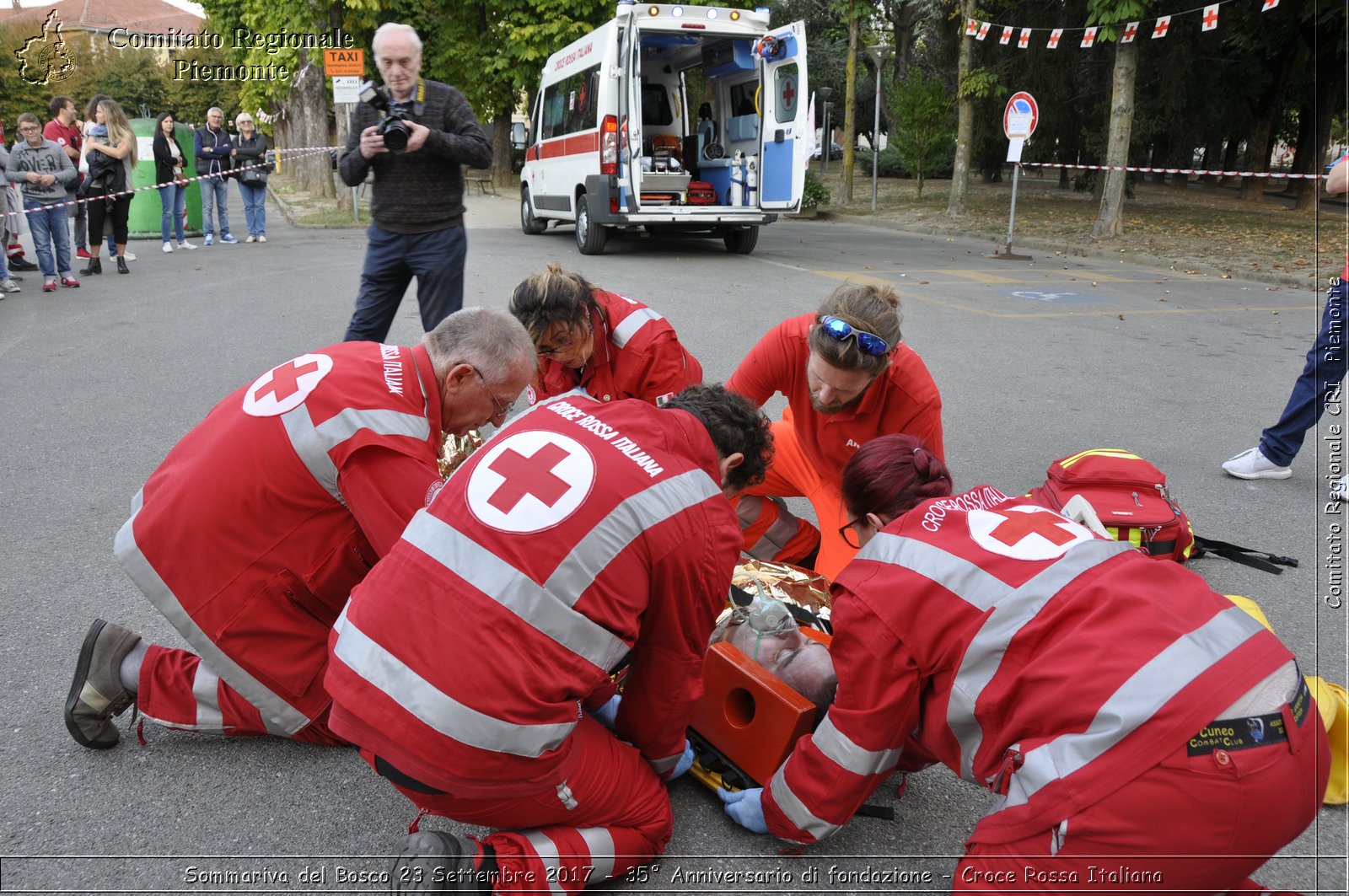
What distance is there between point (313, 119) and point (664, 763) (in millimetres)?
21783

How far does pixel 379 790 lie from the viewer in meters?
2.61

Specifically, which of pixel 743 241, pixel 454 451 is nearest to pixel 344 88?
pixel 743 241

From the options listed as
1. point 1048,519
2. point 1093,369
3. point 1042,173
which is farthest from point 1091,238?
point 1042,173

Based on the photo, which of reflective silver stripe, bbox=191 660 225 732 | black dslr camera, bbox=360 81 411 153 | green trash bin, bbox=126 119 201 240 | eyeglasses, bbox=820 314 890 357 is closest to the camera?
reflective silver stripe, bbox=191 660 225 732

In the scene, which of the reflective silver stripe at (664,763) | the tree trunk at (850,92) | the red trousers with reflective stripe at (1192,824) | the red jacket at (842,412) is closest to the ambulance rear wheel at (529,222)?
the tree trunk at (850,92)

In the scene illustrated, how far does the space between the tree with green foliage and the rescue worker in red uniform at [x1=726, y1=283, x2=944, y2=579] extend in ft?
62.9

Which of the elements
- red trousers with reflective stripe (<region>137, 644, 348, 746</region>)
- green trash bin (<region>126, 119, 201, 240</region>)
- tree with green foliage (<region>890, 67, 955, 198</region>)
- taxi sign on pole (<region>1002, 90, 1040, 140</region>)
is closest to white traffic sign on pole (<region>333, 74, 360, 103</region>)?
green trash bin (<region>126, 119, 201, 240</region>)

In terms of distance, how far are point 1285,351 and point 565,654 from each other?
8512 mm

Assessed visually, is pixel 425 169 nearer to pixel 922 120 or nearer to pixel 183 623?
pixel 183 623

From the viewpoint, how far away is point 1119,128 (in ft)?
48.9

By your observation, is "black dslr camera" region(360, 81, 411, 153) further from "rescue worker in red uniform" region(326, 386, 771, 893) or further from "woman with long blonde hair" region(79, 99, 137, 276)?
"woman with long blonde hair" region(79, 99, 137, 276)

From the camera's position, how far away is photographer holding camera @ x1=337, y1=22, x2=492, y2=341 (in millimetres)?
5230

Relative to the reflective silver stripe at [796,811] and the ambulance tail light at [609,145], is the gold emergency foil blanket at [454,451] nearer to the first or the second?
the reflective silver stripe at [796,811]

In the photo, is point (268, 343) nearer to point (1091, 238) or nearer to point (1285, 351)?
point (1285, 351)
